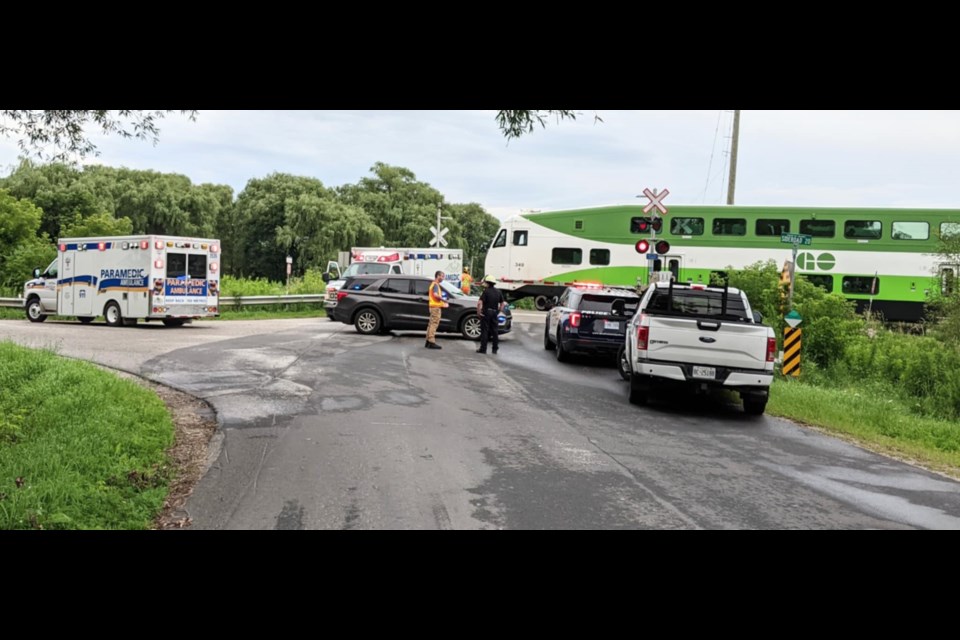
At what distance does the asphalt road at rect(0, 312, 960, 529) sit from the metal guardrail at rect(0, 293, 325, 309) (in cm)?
1553

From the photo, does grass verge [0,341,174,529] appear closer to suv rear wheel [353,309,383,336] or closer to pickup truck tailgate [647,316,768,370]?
pickup truck tailgate [647,316,768,370]

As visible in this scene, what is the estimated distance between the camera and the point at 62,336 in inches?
763

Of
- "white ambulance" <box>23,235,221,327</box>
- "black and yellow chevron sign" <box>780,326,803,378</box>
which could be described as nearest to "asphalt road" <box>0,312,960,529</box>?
"black and yellow chevron sign" <box>780,326,803,378</box>

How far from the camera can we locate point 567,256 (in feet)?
112

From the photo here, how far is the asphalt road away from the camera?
623cm

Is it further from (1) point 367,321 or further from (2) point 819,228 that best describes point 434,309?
(2) point 819,228

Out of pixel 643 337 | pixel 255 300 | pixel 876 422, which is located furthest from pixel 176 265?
pixel 876 422

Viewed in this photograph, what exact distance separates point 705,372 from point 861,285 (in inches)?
865

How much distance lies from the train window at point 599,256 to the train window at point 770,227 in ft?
19.8
